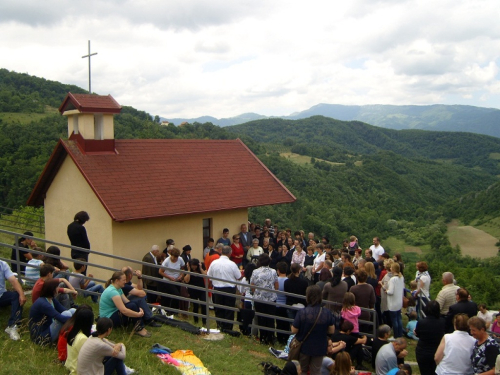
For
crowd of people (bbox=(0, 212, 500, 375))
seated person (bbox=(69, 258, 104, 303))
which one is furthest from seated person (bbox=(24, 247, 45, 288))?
seated person (bbox=(69, 258, 104, 303))

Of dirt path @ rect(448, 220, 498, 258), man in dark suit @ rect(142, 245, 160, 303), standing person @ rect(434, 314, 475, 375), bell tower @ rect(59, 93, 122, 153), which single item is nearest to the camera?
standing person @ rect(434, 314, 475, 375)

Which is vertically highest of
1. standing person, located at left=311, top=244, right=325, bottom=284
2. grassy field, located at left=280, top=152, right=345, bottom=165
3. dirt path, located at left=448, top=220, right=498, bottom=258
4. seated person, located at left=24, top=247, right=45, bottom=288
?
grassy field, located at left=280, top=152, right=345, bottom=165

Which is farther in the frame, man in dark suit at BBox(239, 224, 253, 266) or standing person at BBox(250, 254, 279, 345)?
man in dark suit at BBox(239, 224, 253, 266)

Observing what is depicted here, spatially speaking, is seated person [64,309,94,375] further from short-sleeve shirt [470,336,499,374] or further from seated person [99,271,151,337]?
short-sleeve shirt [470,336,499,374]

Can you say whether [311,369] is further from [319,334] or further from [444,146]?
[444,146]

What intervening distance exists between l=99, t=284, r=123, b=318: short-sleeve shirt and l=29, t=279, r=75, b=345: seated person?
46 cm

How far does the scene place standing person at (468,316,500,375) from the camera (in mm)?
6473

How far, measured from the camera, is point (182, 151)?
15891mm

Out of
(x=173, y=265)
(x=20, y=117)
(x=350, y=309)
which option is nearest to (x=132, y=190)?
(x=173, y=265)

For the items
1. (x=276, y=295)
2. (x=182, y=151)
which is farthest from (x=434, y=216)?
(x=276, y=295)

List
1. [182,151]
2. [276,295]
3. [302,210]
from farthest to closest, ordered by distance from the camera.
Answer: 1. [302,210]
2. [182,151]
3. [276,295]

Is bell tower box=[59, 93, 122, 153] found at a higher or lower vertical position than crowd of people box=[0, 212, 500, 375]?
higher

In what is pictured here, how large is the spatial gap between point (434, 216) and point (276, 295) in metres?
65.0

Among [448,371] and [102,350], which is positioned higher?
[102,350]
